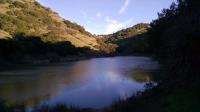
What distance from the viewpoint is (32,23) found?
505ft

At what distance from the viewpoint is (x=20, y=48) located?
98.6 m

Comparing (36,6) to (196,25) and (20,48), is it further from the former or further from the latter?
(196,25)

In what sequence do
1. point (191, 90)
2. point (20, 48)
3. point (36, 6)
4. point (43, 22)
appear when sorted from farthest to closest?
point (36, 6) < point (43, 22) < point (20, 48) < point (191, 90)

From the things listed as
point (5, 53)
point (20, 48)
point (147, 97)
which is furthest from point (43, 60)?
point (147, 97)

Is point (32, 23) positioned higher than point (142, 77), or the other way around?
point (32, 23)

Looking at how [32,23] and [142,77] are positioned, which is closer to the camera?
[142,77]

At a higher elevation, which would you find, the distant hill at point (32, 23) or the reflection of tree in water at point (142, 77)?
the distant hill at point (32, 23)

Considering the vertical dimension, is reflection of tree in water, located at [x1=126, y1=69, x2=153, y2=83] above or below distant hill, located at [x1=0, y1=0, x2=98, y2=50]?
below

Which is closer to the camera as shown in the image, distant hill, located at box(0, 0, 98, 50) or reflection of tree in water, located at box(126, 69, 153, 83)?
reflection of tree in water, located at box(126, 69, 153, 83)

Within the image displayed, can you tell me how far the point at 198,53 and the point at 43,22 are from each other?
496 feet

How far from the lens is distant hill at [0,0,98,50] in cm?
13057

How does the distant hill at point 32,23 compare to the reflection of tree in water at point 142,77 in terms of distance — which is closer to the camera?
the reflection of tree in water at point 142,77

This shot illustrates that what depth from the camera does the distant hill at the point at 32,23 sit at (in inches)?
5141

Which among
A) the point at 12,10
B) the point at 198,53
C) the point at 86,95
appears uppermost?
the point at 12,10
